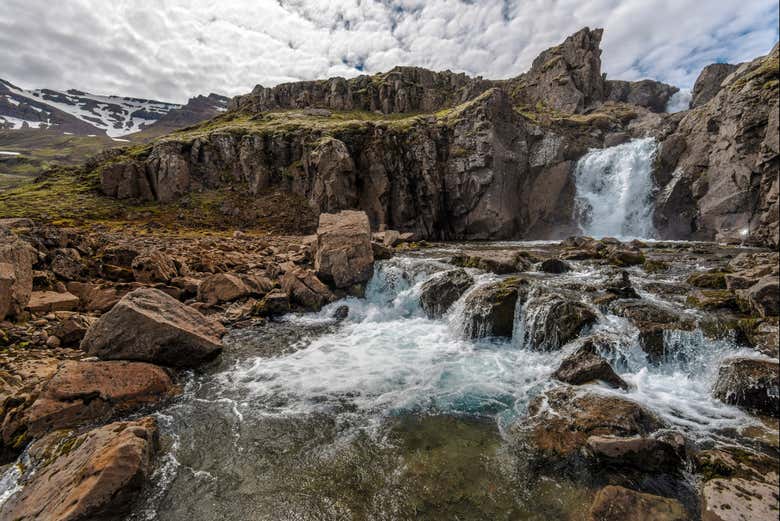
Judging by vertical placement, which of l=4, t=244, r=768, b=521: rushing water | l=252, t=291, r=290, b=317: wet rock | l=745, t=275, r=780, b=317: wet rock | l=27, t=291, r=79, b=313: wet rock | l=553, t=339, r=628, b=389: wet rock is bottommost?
l=4, t=244, r=768, b=521: rushing water

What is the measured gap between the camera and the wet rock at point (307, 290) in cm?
2142

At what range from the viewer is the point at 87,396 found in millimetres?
10016

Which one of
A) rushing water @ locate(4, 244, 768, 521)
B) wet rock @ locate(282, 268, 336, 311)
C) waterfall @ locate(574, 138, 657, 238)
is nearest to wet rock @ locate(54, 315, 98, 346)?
rushing water @ locate(4, 244, 768, 521)

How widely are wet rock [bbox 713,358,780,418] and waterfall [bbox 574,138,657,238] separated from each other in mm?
38713

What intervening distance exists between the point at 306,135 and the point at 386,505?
65001 millimetres

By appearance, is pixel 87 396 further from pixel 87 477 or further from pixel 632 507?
pixel 632 507

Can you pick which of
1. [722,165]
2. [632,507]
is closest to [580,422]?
[632,507]

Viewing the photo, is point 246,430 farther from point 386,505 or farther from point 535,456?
point 535,456

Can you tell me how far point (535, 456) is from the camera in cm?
830

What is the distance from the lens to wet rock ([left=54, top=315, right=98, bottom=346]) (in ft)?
44.3

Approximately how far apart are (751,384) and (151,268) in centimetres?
2534

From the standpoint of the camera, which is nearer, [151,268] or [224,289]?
[151,268]

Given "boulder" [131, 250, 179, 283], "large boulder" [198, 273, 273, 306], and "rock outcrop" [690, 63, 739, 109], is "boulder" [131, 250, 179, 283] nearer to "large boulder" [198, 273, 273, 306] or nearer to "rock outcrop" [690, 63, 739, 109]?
"large boulder" [198, 273, 273, 306]

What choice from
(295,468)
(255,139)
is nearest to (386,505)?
(295,468)
